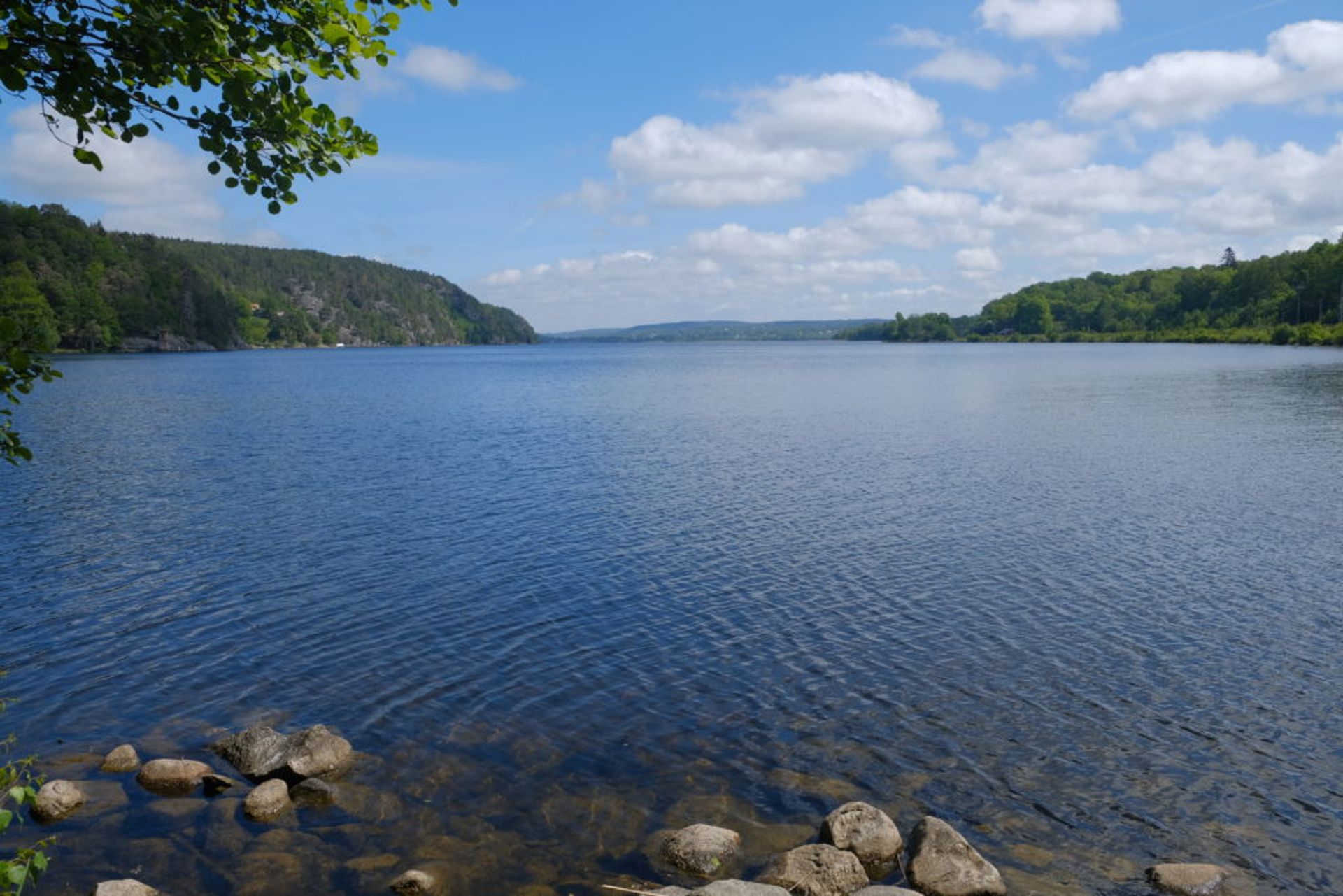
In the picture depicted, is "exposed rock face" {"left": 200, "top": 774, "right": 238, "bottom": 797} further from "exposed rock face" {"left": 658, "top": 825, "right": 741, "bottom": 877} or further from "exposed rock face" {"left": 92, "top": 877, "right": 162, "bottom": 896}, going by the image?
"exposed rock face" {"left": 658, "top": 825, "right": 741, "bottom": 877}

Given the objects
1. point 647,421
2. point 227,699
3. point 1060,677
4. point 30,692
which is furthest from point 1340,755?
point 647,421

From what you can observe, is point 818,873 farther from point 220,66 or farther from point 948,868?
point 220,66

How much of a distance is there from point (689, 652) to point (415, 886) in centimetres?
916

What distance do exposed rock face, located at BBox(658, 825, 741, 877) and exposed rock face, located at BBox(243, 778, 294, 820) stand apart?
597 centimetres

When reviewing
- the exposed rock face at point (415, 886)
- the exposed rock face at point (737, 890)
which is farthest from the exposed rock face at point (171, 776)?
the exposed rock face at point (737, 890)

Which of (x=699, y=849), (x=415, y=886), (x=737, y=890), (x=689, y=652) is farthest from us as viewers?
(x=689, y=652)

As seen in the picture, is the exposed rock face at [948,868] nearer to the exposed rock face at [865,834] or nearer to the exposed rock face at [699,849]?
the exposed rock face at [865,834]

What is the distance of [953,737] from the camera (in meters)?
15.9

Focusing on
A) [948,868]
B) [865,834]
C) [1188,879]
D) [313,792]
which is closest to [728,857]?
[865,834]

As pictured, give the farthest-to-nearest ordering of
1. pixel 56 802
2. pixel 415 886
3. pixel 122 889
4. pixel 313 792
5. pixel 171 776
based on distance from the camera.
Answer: pixel 171 776
pixel 313 792
pixel 56 802
pixel 415 886
pixel 122 889

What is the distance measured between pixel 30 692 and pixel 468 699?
872 cm

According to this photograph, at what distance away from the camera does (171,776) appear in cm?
1441

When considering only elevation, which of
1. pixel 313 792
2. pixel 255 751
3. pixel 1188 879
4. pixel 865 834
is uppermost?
pixel 255 751

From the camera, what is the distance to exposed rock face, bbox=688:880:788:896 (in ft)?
35.0
